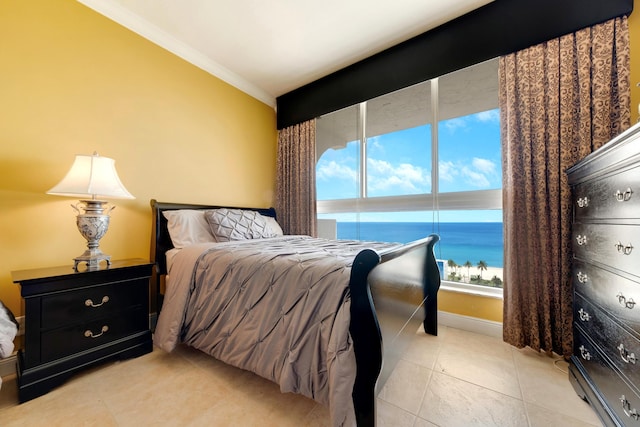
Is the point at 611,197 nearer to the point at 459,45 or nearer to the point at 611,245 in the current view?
the point at 611,245

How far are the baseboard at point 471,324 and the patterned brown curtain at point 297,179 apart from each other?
164cm

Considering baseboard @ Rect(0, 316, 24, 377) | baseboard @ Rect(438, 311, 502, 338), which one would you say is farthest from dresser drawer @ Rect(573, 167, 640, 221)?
baseboard @ Rect(0, 316, 24, 377)

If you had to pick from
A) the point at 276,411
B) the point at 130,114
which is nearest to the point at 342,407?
the point at 276,411

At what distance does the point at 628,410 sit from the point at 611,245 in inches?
25.4

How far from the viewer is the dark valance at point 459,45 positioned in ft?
5.74

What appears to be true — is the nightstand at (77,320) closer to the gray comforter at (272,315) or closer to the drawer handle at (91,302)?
the drawer handle at (91,302)

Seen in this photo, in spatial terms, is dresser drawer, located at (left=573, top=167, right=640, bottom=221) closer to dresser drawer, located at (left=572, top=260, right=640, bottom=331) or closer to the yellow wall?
dresser drawer, located at (left=572, top=260, right=640, bottom=331)

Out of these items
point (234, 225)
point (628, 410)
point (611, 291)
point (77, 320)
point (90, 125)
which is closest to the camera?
point (628, 410)

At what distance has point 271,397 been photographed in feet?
4.34

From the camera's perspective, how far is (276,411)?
1223 mm

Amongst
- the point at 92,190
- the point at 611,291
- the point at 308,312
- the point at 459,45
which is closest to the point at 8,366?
the point at 92,190

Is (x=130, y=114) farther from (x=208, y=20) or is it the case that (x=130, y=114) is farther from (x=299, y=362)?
(x=299, y=362)

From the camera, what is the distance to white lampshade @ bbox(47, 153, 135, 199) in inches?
58.0

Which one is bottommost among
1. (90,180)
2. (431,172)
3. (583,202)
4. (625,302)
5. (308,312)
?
(308,312)
